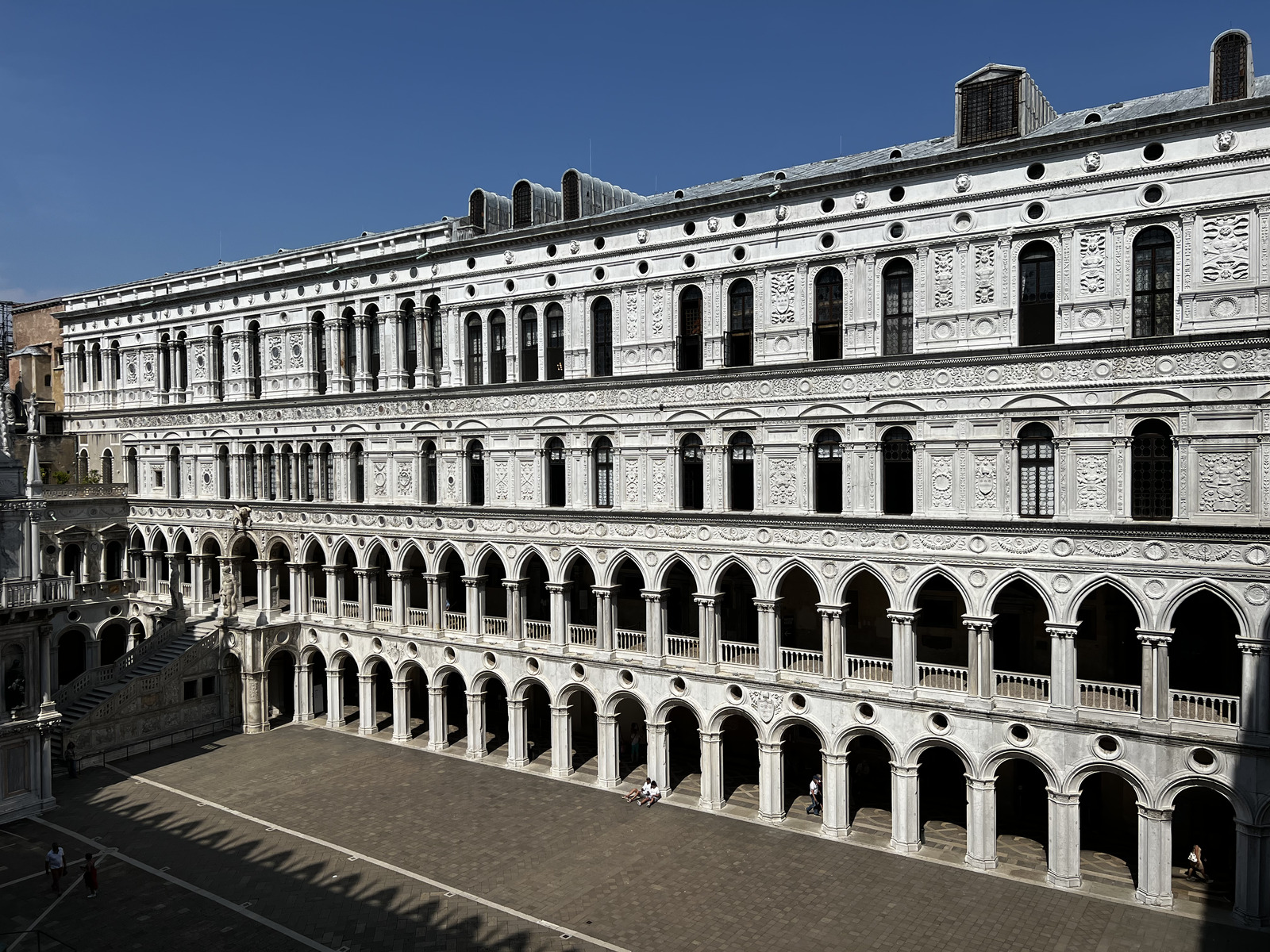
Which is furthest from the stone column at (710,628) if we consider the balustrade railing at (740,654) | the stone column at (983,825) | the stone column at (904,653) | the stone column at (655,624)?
the stone column at (983,825)

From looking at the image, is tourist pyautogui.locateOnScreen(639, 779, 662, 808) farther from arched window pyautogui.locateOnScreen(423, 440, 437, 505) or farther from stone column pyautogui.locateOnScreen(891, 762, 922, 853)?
arched window pyautogui.locateOnScreen(423, 440, 437, 505)

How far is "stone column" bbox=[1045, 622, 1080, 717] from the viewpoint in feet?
80.9

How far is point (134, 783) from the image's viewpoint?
3397cm

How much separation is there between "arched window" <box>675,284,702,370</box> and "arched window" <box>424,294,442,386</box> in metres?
11.0

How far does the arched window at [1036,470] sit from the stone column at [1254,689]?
5476 mm

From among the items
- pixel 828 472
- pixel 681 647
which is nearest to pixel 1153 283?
pixel 828 472

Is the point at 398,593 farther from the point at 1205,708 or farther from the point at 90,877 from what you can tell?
the point at 1205,708

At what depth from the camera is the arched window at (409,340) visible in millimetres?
37938

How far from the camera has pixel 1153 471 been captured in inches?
937

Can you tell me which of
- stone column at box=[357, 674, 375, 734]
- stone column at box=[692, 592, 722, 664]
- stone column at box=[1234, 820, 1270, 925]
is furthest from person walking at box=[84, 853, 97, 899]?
stone column at box=[1234, 820, 1270, 925]

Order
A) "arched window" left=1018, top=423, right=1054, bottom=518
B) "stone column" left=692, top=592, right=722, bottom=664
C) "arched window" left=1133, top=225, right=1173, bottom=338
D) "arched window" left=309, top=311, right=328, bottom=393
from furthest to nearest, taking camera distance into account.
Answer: "arched window" left=309, top=311, right=328, bottom=393 → "stone column" left=692, top=592, right=722, bottom=664 → "arched window" left=1018, top=423, right=1054, bottom=518 → "arched window" left=1133, top=225, right=1173, bottom=338

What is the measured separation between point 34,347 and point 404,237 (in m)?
30.2

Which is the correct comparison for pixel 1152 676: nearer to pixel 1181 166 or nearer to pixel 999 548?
pixel 999 548

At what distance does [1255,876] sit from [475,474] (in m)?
26.8
